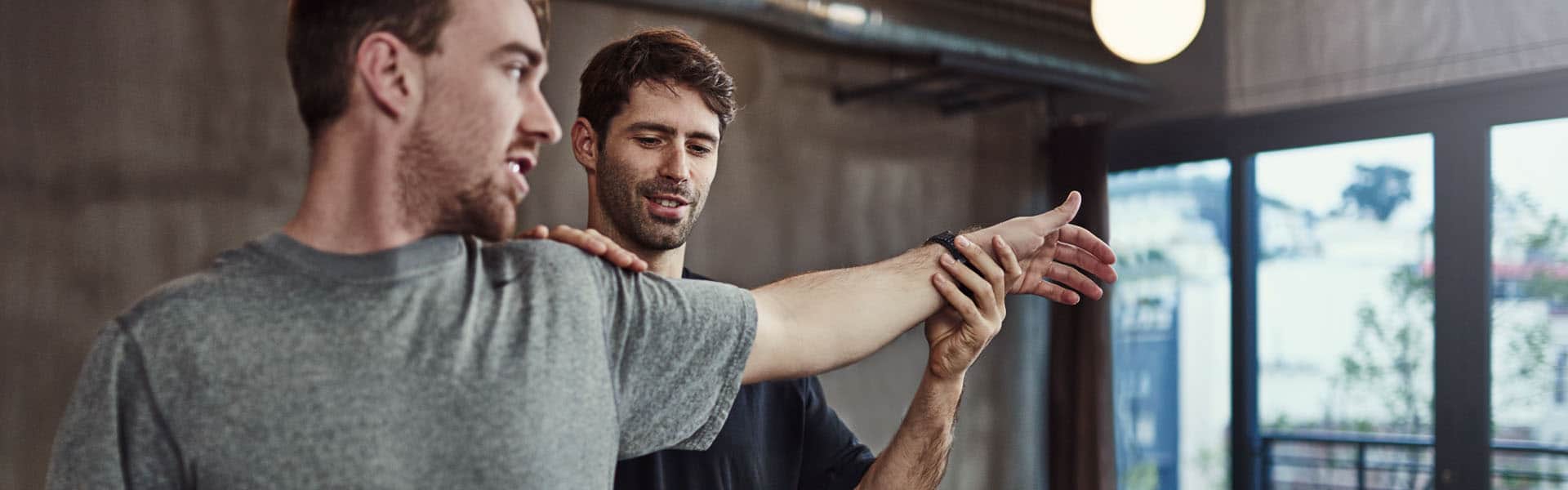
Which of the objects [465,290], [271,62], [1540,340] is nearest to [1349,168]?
[1540,340]

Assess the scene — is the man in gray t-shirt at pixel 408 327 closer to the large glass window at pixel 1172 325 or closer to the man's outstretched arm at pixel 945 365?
the man's outstretched arm at pixel 945 365

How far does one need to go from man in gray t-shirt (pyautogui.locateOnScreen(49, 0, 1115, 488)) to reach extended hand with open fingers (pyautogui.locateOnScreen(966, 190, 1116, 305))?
481mm

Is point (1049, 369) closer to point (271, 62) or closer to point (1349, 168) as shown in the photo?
point (1349, 168)

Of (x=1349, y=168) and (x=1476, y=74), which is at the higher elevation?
(x=1476, y=74)

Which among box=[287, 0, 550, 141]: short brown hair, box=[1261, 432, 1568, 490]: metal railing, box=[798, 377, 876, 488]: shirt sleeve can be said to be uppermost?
box=[287, 0, 550, 141]: short brown hair

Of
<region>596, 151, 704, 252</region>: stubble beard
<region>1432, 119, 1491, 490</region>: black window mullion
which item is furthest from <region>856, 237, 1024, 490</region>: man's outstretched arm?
<region>1432, 119, 1491, 490</region>: black window mullion

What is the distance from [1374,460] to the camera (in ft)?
15.1

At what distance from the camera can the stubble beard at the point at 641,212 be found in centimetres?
185

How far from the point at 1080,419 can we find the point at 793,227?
5.21ft

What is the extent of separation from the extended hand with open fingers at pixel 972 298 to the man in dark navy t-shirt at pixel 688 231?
0.08 m

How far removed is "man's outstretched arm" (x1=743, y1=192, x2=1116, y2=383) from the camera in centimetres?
118

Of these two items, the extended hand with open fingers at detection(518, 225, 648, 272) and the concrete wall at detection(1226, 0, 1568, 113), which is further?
the concrete wall at detection(1226, 0, 1568, 113)

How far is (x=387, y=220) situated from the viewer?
97cm

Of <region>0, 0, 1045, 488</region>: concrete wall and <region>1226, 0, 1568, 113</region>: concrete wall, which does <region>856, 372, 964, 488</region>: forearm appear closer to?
<region>0, 0, 1045, 488</region>: concrete wall
